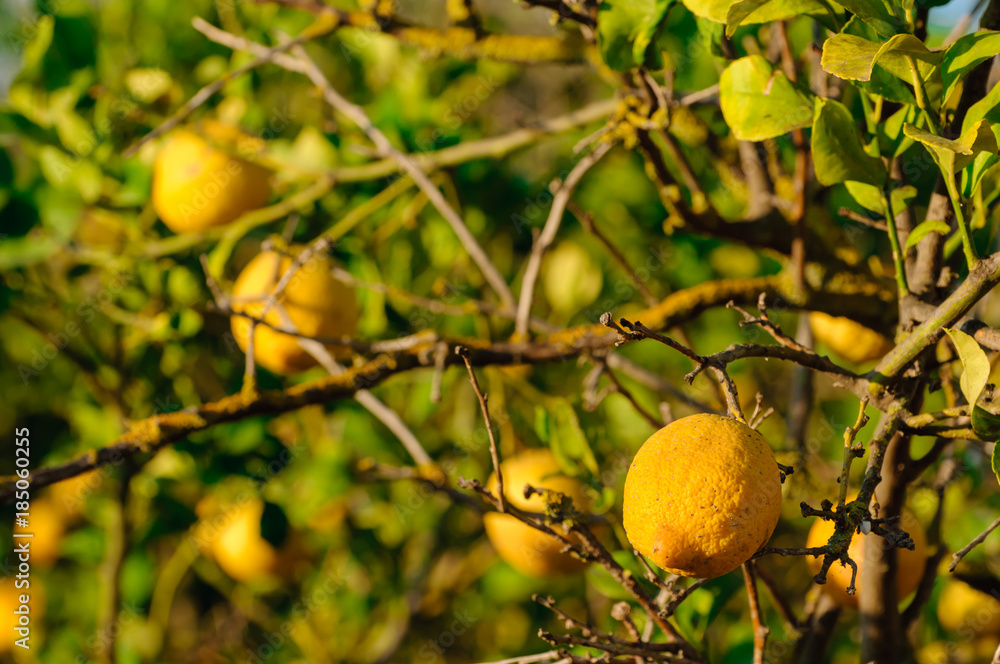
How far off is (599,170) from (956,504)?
35.2 inches

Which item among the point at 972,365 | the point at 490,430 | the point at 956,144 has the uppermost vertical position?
the point at 956,144

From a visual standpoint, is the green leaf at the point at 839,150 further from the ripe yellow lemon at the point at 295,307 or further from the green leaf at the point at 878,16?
the ripe yellow lemon at the point at 295,307

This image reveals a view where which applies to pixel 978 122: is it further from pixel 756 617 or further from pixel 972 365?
pixel 756 617

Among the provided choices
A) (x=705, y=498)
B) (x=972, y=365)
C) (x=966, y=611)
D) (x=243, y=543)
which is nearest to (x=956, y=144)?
(x=972, y=365)

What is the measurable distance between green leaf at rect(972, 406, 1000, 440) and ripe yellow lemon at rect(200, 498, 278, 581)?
3.69 ft

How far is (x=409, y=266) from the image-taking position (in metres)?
1.40

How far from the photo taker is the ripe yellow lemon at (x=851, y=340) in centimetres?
98

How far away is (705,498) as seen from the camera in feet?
1.55

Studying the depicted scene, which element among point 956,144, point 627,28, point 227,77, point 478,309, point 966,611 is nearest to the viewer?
point 956,144

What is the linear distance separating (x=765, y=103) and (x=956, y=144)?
0.15 metres

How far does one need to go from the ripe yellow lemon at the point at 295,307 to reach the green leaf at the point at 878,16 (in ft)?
2.28

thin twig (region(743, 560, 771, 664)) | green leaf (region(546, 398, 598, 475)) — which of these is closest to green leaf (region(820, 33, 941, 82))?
thin twig (region(743, 560, 771, 664))

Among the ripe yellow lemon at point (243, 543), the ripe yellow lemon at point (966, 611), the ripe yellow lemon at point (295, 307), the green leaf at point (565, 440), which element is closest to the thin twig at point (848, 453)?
the green leaf at point (565, 440)

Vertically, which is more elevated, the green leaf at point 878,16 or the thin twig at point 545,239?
the green leaf at point 878,16
